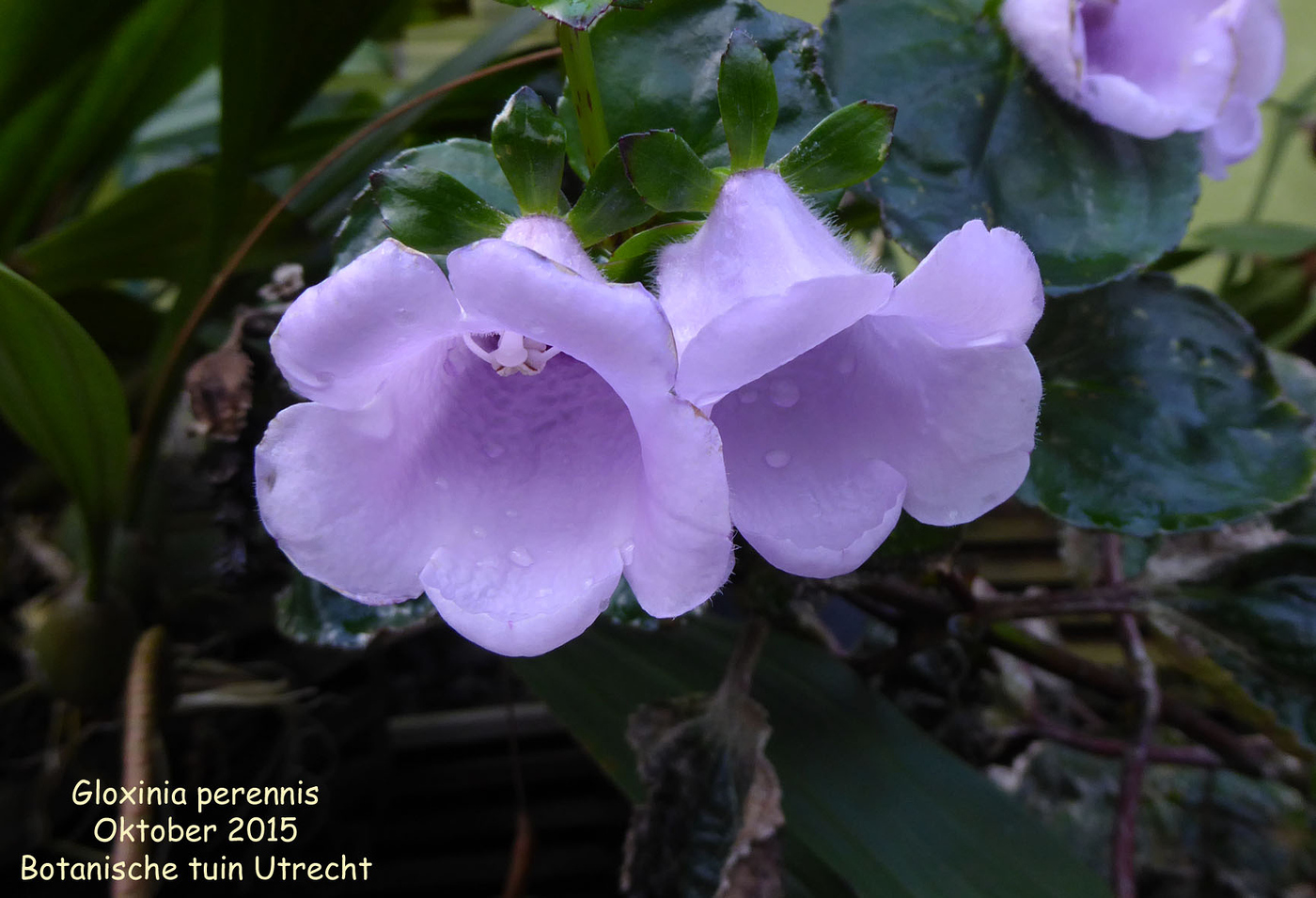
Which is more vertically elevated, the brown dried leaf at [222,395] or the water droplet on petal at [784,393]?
the water droplet on petal at [784,393]

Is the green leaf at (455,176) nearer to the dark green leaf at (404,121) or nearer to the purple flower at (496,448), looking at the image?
the purple flower at (496,448)

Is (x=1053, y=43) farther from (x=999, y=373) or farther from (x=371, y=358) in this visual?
(x=371, y=358)

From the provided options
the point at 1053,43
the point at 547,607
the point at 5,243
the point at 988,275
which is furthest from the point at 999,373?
the point at 5,243

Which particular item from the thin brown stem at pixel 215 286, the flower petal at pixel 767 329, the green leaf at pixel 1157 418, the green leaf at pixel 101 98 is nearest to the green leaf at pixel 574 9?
the flower petal at pixel 767 329

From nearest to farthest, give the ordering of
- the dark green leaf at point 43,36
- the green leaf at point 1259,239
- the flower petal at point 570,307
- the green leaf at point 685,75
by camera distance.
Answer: the flower petal at point 570,307 → the green leaf at point 685,75 → the dark green leaf at point 43,36 → the green leaf at point 1259,239

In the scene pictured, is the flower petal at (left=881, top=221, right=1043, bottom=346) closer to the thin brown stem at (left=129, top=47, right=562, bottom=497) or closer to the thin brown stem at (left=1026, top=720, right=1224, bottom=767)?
the thin brown stem at (left=129, top=47, right=562, bottom=497)

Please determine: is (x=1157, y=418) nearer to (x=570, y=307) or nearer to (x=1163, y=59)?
(x=1163, y=59)
